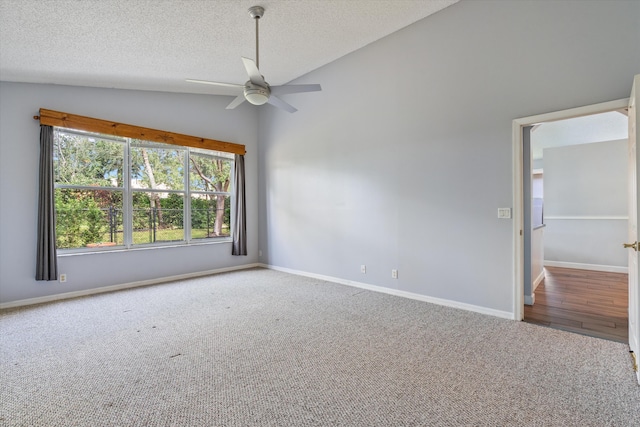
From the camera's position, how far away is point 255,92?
2.96 metres

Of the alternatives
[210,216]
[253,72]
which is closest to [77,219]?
[210,216]

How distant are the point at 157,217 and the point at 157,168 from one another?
833 mm

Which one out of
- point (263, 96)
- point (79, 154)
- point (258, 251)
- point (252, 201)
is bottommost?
point (258, 251)

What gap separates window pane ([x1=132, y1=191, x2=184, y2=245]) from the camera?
4.93m

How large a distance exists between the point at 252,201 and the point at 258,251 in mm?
1059

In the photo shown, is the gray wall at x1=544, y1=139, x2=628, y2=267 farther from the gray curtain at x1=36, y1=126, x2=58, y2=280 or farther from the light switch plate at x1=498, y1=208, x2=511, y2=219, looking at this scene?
the gray curtain at x1=36, y1=126, x2=58, y2=280

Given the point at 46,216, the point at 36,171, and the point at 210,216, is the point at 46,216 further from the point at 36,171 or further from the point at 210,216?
the point at 210,216

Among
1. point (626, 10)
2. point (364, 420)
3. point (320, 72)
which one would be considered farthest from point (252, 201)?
point (626, 10)

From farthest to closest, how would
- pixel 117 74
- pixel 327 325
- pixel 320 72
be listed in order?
pixel 320 72 < pixel 117 74 < pixel 327 325

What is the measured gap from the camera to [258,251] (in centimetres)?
637

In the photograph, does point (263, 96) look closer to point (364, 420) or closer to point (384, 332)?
point (384, 332)

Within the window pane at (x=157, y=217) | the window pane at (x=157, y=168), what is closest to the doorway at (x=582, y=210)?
the window pane at (x=157, y=217)

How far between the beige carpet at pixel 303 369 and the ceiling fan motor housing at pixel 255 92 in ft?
7.58

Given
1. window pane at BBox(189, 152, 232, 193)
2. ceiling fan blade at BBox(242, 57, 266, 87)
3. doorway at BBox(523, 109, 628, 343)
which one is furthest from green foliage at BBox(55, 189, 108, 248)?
doorway at BBox(523, 109, 628, 343)
